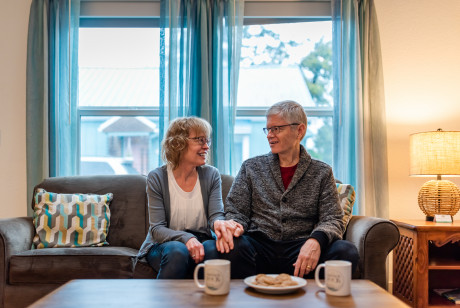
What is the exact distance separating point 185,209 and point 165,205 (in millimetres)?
102

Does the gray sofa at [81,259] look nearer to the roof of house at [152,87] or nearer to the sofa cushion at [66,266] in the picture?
the sofa cushion at [66,266]

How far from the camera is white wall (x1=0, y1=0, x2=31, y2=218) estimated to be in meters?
3.28

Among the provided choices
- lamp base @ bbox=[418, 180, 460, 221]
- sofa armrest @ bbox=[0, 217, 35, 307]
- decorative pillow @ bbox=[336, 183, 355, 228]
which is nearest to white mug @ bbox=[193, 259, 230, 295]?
decorative pillow @ bbox=[336, 183, 355, 228]

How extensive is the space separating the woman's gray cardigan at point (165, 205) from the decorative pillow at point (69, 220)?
1.78 feet

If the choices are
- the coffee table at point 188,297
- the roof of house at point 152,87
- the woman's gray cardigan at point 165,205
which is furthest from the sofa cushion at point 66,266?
the roof of house at point 152,87

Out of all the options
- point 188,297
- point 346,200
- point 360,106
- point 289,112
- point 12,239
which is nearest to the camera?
point 188,297

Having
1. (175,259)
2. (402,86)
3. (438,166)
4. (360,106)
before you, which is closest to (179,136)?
(175,259)

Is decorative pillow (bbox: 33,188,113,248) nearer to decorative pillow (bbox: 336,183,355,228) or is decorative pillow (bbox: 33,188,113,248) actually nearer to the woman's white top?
the woman's white top

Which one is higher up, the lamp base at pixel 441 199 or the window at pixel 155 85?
the window at pixel 155 85

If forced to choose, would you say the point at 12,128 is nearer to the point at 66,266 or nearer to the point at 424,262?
the point at 66,266

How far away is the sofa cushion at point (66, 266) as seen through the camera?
90.7 inches

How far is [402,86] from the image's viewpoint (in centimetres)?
328

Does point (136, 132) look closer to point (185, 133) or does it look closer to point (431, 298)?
point (185, 133)

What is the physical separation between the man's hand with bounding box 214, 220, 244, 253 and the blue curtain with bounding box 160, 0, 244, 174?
1.17 metres
